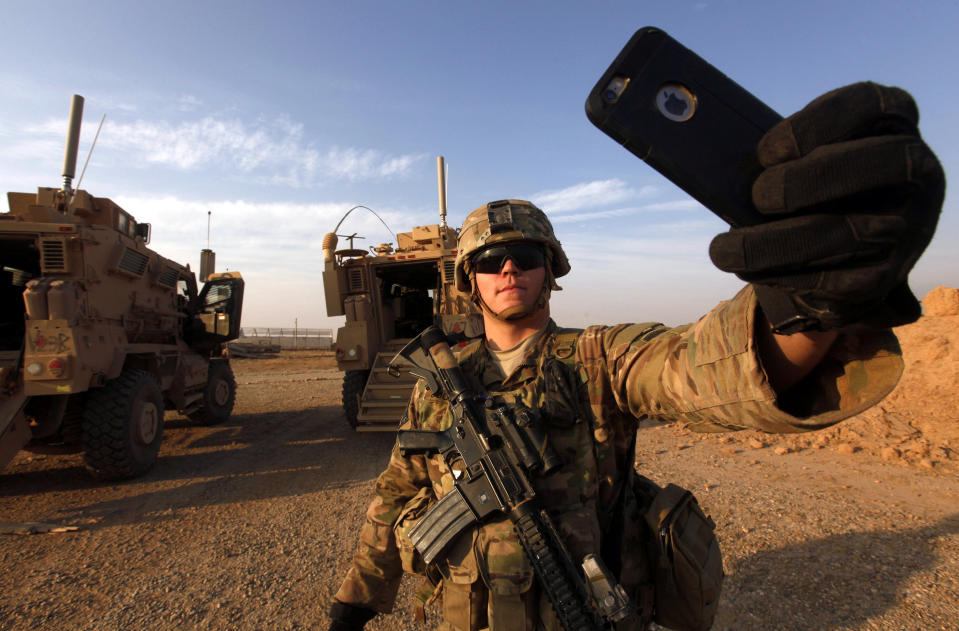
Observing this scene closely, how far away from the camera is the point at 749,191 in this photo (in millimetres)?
752

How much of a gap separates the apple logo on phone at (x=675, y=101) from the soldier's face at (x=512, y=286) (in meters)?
0.84

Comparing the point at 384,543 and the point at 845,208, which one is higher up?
the point at 845,208

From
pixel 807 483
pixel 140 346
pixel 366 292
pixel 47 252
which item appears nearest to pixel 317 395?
pixel 366 292

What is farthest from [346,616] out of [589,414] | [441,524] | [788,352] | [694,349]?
[788,352]

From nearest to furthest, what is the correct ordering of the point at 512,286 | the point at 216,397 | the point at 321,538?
1. the point at 512,286
2. the point at 321,538
3. the point at 216,397

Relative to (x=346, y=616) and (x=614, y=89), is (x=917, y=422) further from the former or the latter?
(x=614, y=89)

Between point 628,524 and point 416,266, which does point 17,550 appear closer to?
point 628,524

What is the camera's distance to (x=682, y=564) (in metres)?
1.34

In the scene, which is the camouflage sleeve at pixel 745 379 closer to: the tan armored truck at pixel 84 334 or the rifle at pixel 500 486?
the rifle at pixel 500 486

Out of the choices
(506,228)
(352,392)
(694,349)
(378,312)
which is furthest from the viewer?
(378,312)

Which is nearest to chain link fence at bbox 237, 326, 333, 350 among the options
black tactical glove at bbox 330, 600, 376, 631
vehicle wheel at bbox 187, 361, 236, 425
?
vehicle wheel at bbox 187, 361, 236, 425

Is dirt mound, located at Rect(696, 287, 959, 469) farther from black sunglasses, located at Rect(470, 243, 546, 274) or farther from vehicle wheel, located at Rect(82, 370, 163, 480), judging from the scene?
vehicle wheel, located at Rect(82, 370, 163, 480)

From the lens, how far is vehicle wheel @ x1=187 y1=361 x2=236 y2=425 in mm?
7594

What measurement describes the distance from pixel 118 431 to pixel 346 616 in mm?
4299
